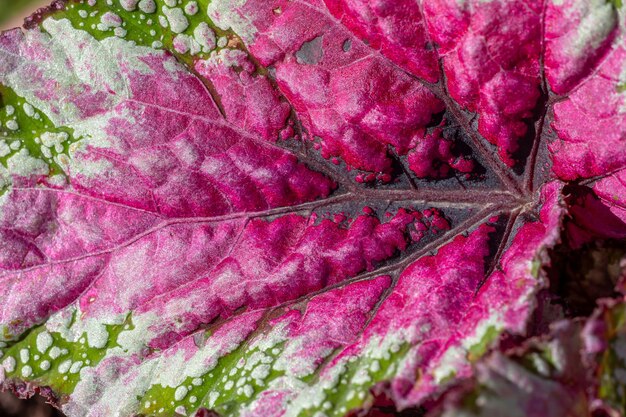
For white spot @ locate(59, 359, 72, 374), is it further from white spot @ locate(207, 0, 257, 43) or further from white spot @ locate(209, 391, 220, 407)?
white spot @ locate(207, 0, 257, 43)

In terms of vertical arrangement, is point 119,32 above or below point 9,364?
above

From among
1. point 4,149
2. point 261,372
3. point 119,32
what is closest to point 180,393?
point 261,372

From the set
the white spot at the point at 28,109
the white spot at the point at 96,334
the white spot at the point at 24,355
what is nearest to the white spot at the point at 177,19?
the white spot at the point at 28,109

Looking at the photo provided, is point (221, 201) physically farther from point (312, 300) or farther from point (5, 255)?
point (5, 255)

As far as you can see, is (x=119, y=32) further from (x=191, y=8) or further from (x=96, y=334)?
(x=96, y=334)

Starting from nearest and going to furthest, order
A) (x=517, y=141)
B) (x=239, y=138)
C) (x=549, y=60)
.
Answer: (x=549, y=60)
(x=517, y=141)
(x=239, y=138)

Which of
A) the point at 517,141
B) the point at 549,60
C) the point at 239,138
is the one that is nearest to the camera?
the point at 549,60

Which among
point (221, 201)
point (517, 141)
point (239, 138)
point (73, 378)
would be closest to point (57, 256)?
point (73, 378)

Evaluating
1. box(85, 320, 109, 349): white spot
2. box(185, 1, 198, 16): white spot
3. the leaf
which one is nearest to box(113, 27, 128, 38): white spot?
the leaf
